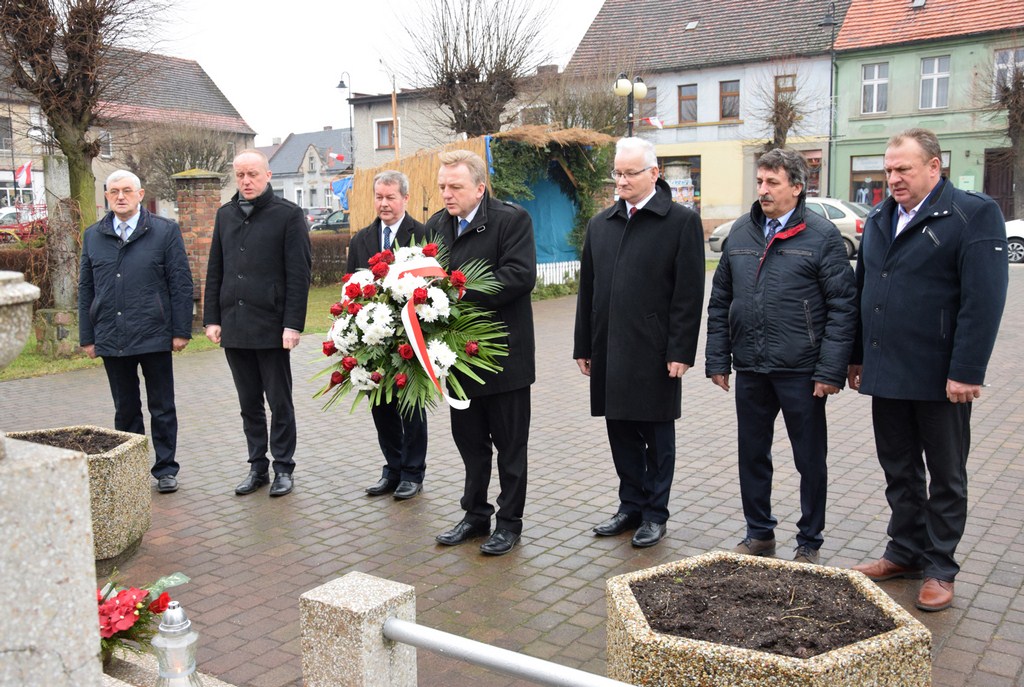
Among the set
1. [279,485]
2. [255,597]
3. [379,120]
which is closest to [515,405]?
[255,597]

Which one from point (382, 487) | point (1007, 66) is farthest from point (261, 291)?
point (1007, 66)

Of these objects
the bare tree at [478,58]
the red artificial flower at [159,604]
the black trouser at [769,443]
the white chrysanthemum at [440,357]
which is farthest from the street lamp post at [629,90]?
the red artificial flower at [159,604]

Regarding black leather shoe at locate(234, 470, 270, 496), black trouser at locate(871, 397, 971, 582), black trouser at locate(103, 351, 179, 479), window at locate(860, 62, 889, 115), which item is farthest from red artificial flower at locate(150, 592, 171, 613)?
window at locate(860, 62, 889, 115)

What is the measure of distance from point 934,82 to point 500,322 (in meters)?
36.9

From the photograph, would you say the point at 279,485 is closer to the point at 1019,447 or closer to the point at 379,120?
the point at 1019,447

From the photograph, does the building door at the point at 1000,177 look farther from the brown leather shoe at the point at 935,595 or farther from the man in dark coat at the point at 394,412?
the brown leather shoe at the point at 935,595

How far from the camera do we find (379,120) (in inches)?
1959

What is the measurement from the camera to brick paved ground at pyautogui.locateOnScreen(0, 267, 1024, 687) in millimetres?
4117

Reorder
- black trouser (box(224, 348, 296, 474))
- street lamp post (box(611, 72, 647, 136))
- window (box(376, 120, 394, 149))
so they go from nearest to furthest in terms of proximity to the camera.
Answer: black trouser (box(224, 348, 296, 474))
street lamp post (box(611, 72, 647, 136))
window (box(376, 120, 394, 149))

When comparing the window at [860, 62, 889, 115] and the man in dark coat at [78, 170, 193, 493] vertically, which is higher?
the window at [860, 62, 889, 115]

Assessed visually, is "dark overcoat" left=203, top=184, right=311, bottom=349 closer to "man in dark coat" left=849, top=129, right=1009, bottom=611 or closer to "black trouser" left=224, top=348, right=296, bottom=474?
"black trouser" left=224, top=348, right=296, bottom=474

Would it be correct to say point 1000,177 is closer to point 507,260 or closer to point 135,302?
point 507,260

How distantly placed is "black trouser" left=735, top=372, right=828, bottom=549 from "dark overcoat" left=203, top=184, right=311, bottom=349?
295cm

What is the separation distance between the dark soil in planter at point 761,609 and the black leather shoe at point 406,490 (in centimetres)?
325
